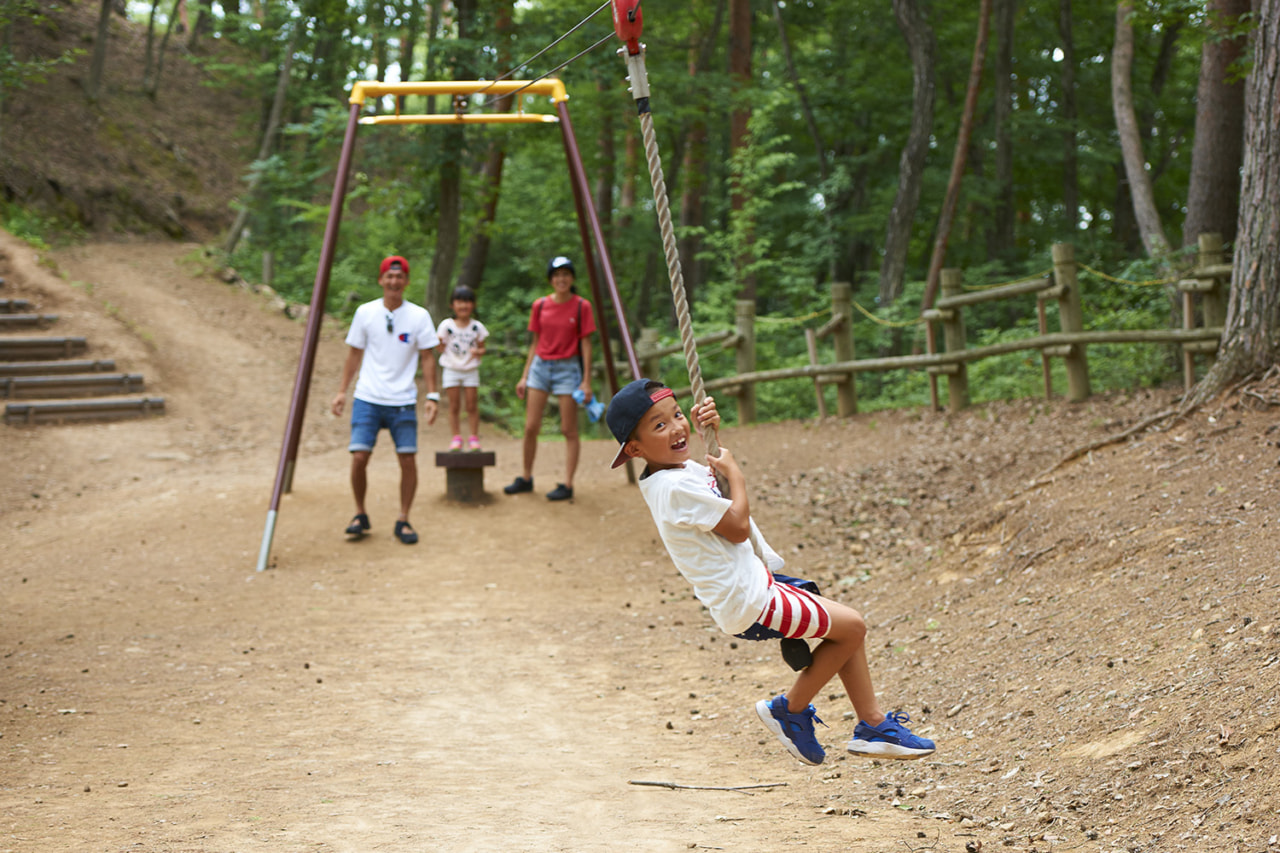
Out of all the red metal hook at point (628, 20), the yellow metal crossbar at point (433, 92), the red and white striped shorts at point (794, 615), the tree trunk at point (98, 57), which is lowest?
the red and white striped shorts at point (794, 615)

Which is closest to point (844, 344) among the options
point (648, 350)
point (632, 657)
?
point (648, 350)

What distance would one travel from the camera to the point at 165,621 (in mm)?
6836

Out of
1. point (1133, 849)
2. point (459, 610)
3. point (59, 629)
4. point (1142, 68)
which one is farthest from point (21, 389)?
point (1142, 68)

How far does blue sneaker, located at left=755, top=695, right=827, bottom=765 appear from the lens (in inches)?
142

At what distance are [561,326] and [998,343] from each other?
218 inches

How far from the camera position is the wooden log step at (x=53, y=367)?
521 inches

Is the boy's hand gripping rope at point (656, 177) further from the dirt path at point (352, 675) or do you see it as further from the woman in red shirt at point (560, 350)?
the woman in red shirt at point (560, 350)

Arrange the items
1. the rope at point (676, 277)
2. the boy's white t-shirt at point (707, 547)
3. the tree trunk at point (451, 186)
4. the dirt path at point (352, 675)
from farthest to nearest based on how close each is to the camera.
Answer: the tree trunk at point (451, 186)
the dirt path at point (352, 675)
the rope at point (676, 277)
the boy's white t-shirt at point (707, 547)

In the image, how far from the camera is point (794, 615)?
340 centimetres

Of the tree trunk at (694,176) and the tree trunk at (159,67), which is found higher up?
the tree trunk at (159,67)

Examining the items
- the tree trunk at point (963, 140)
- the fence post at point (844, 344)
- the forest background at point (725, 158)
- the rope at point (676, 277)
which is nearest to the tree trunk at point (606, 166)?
the forest background at point (725, 158)

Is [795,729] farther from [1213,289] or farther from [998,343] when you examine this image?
[998,343]

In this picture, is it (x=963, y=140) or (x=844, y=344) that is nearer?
(x=844, y=344)

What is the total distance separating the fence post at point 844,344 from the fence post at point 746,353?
123 centimetres
